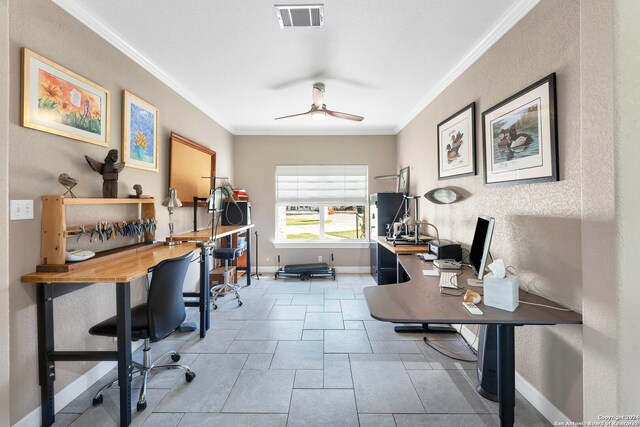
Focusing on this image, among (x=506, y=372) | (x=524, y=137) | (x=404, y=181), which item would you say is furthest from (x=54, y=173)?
(x=404, y=181)

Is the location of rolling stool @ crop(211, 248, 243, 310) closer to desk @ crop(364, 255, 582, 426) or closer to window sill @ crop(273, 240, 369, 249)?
window sill @ crop(273, 240, 369, 249)

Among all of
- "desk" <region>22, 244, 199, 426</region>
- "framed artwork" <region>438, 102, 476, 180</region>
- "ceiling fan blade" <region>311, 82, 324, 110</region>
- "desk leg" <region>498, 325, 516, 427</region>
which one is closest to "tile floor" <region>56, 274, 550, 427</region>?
"desk" <region>22, 244, 199, 426</region>

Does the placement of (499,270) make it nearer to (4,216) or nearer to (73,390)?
(4,216)

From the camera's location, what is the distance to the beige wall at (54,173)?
5.18 feet

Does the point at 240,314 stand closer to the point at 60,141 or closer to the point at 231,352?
the point at 231,352

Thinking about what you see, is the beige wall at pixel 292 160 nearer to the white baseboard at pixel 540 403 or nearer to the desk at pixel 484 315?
the white baseboard at pixel 540 403

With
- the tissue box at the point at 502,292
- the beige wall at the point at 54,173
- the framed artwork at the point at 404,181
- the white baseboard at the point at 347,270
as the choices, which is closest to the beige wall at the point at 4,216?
the beige wall at the point at 54,173

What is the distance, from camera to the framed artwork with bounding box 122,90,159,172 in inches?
96.0

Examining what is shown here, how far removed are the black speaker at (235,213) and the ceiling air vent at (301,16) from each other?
2.87m

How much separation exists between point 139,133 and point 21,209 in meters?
1.25

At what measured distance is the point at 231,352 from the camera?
252cm

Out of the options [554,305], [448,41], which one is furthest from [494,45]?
[554,305]

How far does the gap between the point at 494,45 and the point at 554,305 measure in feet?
6.48

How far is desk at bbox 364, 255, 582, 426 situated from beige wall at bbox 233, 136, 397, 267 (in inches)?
144
